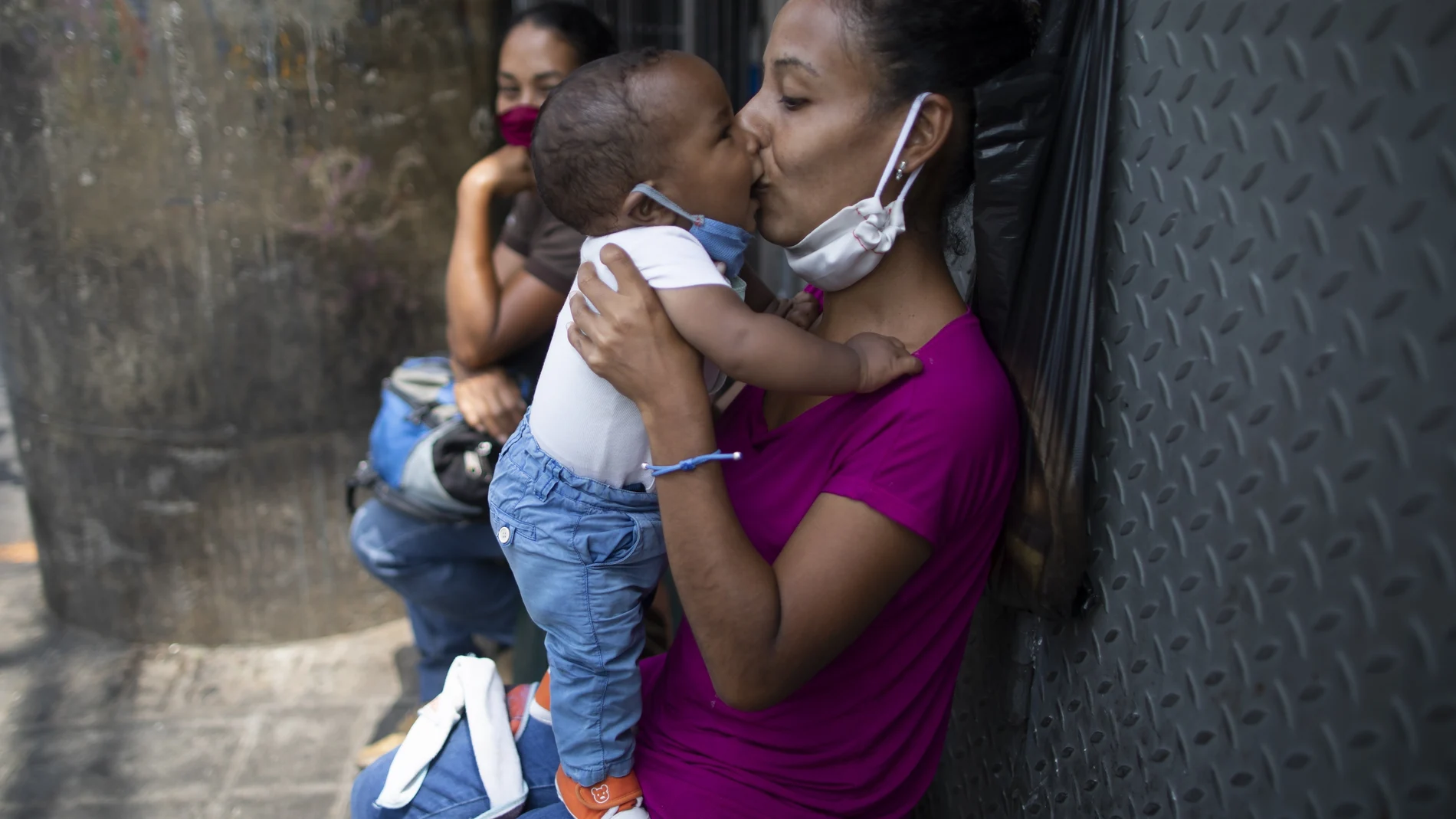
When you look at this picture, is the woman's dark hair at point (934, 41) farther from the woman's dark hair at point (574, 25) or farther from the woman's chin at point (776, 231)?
the woman's dark hair at point (574, 25)

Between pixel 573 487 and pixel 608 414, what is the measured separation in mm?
124

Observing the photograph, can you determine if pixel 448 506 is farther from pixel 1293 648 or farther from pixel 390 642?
pixel 1293 648

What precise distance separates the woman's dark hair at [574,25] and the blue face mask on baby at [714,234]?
139 centimetres

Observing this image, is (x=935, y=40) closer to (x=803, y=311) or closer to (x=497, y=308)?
(x=803, y=311)

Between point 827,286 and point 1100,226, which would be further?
point 827,286

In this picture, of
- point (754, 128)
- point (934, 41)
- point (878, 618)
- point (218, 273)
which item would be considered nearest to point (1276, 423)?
point (878, 618)

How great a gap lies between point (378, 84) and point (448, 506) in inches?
64.2

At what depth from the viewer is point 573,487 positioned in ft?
4.99

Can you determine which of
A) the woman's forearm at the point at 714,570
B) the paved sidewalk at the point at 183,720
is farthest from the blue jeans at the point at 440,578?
the woman's forearm at the point at 714,570

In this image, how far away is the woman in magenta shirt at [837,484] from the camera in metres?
1.31

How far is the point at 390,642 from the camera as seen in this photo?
A: 4.01 meters

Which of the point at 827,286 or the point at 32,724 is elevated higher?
the point at 827,286

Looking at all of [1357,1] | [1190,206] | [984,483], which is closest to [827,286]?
[984,483]

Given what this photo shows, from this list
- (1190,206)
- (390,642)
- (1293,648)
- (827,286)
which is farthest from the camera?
(390,642)
